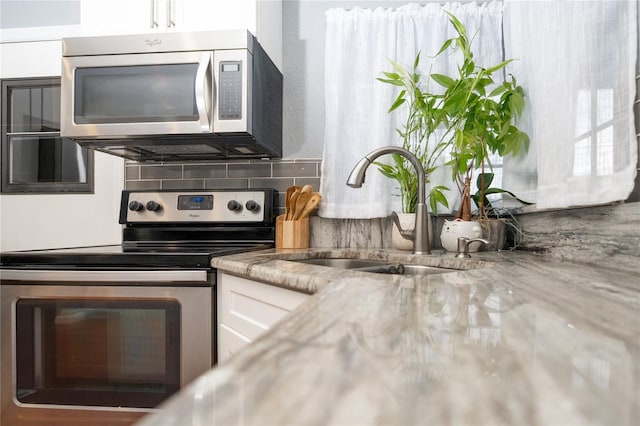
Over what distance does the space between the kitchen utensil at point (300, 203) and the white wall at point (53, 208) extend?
3.23 ft

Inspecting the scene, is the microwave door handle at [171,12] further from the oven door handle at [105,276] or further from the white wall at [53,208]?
the oven door handle at [105,276]

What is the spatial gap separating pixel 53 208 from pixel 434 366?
2.50 m

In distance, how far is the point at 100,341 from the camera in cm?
138

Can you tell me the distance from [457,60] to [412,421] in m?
1.98

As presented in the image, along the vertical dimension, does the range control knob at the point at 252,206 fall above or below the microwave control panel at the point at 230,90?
below

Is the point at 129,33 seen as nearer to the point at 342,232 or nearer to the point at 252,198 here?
the point at 252,198

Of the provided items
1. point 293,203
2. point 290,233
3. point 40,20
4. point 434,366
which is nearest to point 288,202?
point 293,203

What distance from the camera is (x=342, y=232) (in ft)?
6.77

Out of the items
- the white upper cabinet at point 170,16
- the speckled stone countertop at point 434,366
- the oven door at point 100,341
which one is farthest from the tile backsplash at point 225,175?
the speckled stone countertop at point 434,366

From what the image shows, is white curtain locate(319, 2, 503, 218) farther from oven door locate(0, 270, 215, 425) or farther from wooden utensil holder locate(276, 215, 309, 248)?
oven door locate(0, 270, 215, 425)

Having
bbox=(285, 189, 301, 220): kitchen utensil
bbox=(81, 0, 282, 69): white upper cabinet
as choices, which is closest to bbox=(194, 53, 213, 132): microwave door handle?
bbox=(81, 0, 282, 69): white upper cabinet

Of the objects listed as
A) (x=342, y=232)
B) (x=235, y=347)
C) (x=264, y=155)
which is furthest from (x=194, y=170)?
(x=235, y=347)

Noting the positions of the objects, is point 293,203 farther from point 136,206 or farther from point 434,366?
point 434,366

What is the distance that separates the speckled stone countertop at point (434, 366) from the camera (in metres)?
0.27
